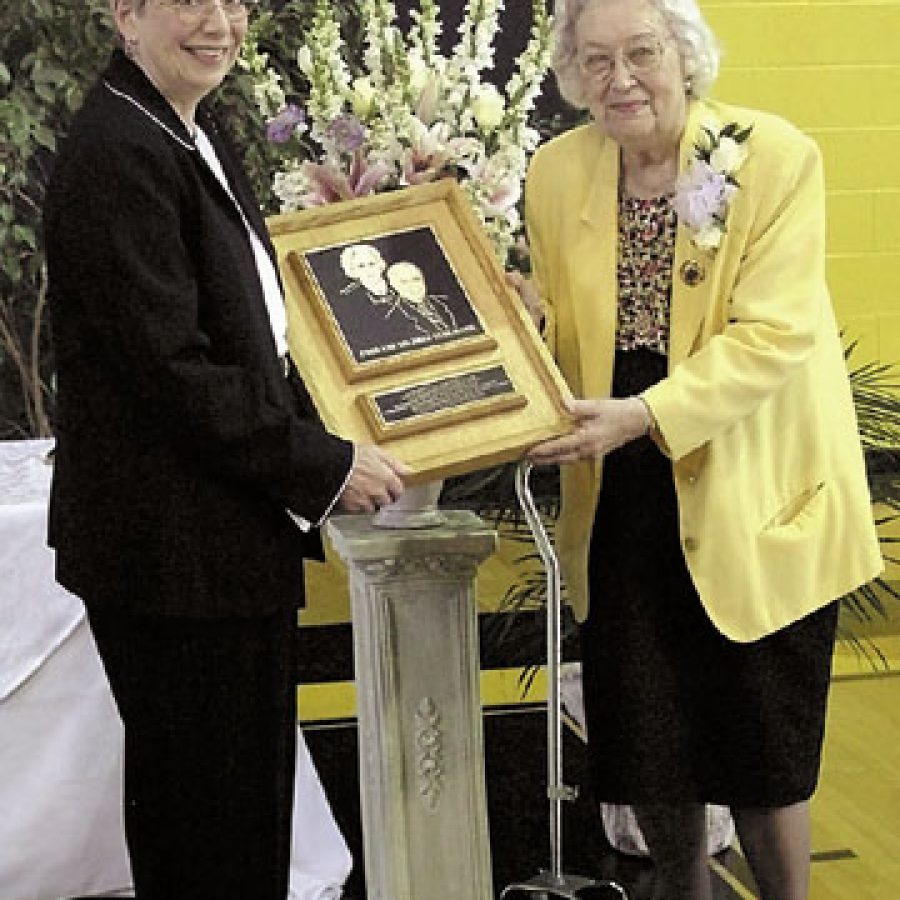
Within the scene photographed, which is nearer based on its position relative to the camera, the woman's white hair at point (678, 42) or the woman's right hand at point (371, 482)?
the woman's right hand at point (371, 482)

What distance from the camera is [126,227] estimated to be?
2209mm

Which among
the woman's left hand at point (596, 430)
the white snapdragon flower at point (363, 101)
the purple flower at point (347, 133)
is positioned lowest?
the woman's left hand at point (596, 430)

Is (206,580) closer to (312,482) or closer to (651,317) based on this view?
(312,482)

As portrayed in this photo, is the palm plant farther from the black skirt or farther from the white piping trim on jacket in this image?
the white piping trim on jacket

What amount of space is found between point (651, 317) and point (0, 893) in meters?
1.58

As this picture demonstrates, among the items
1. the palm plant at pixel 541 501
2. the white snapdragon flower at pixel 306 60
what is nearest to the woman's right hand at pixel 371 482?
the white snapdragon flower at pixel 306 60

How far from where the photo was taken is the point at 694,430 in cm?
263

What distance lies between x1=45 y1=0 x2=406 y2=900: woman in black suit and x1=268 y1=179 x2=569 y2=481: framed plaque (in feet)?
0.29

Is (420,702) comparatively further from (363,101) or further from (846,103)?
(846,103)

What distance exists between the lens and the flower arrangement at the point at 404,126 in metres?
2.73

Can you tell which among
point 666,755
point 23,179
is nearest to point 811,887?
point 666,755

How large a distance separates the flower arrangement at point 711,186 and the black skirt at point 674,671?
0.68 ft

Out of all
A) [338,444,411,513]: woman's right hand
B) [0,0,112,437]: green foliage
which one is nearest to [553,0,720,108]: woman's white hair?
[338,444,411,513]: woman's right hand

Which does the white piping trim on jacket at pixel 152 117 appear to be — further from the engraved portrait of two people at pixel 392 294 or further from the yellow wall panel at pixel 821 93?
the yellow wall panel at pixel 821 93
